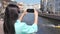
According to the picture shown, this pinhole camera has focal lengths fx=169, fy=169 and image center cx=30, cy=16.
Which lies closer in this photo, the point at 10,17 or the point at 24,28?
the point at 24,28

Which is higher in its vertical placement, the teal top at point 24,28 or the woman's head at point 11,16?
the woman's head at point 11,16

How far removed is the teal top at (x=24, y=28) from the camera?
36.3 inches

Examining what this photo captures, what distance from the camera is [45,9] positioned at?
5.58 ft

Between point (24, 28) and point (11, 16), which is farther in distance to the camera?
point (11, 16)

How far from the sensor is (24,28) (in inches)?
36.8

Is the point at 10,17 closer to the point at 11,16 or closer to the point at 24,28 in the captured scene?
the point at 11,16

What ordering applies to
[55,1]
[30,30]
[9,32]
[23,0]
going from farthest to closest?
[23,0]
[55,1]
[9,32]
[30,30]

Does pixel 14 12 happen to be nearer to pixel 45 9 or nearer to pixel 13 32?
pixel 13 32

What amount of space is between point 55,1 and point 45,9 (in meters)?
0.26

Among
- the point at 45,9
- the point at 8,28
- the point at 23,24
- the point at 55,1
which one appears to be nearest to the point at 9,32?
the point at 8,28

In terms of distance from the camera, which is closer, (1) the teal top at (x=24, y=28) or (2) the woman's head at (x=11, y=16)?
(1) the teal top at (x=24, y=28)

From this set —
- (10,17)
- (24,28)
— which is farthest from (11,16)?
(24,28)

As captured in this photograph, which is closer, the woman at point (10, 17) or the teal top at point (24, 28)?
the teal top at point (24, 28)

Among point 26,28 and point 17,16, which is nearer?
point 26,28
